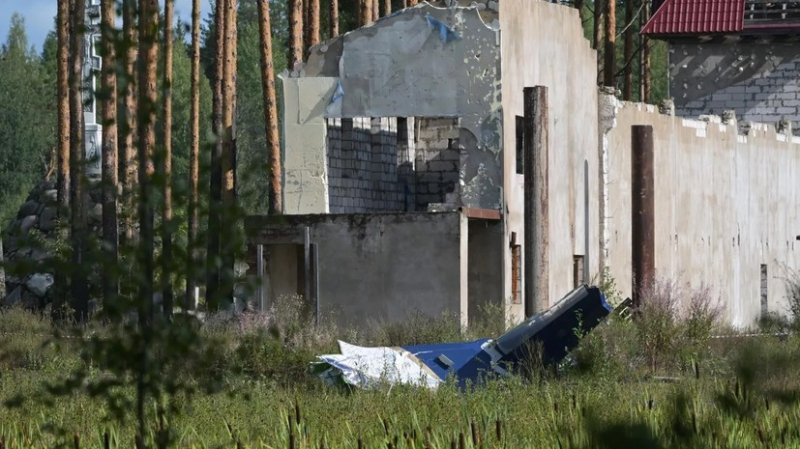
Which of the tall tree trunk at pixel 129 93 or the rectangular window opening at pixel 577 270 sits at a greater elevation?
the tall tree trunk at pixel 129 93

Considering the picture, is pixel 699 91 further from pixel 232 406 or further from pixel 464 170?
pixel 232 406

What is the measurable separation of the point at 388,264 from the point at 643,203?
15.9 ft

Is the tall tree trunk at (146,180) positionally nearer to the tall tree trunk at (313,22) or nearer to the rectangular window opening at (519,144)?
the rectangular window opening at (519,144)

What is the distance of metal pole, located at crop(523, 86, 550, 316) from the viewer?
2423 centimetres

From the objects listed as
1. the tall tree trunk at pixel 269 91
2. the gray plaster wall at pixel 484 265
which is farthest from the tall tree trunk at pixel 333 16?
the gray plaster wall at pixel 484 265

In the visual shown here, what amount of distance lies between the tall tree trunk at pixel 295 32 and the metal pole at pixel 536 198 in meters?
10.2

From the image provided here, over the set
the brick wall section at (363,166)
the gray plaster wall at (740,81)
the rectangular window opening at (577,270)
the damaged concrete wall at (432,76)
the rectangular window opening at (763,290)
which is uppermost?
the gray plaster wall at (740,81)

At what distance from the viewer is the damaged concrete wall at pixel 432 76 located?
26219 millimetres

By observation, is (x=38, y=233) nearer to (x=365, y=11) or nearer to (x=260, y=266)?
(x=365, y=11)

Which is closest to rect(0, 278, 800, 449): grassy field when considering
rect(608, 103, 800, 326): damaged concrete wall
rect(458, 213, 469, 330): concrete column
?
rect(458, 213, 469, 330): concrete column

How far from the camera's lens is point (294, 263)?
2708 centimetres

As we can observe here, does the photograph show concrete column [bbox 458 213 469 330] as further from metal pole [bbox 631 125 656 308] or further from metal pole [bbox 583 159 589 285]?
metal pole [bbox 583 159 589 285]

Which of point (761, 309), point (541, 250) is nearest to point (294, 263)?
point (541, 250)

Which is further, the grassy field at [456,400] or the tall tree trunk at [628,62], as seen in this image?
the tall tree trunk at [628,62]
